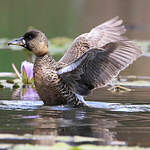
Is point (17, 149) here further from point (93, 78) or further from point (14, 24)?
point (14, 24)

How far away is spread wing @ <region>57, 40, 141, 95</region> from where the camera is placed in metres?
9.00

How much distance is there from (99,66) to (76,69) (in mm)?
328

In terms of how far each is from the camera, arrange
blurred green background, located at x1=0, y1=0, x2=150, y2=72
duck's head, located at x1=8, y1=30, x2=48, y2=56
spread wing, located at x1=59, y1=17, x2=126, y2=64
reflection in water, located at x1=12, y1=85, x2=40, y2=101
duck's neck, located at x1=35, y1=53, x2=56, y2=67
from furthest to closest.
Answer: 1. blurred green background, located at x1=0, y1=0, x2=150, y2=72
2. spread wing, located at x1=59, y1=17, x2=126, y2=64
3. reflection in water, located at x1=12, y1=85, x2=40, y2=101
4. duck's head, located at x1=8, y1=30, x2=48, y2=56
5. duck's neck, located at x1=35, y1=53, x2=56, y2=67

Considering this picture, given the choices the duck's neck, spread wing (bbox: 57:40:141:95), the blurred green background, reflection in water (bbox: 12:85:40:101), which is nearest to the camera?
spread wing (bbox: 57:40:141:95)

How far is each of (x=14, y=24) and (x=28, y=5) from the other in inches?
313

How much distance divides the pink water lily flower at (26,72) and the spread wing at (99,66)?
192 cm

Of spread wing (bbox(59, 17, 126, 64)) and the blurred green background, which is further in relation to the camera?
the blurred green background

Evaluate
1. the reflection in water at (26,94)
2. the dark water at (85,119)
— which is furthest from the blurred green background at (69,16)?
the dark water at (85,119)

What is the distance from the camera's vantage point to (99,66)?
918 centimetres

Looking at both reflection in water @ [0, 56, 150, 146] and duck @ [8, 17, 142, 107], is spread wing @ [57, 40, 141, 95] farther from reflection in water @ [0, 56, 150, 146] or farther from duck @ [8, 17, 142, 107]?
reflection in water @ [0, 56, 150, 146]

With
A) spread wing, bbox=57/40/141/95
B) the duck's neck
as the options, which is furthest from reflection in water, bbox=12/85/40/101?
spread wing, bbox=57/40/141/95

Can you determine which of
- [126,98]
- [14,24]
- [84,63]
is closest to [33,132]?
[84,63]

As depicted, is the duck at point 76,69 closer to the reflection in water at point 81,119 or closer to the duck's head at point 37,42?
the duck's head at point 37,42

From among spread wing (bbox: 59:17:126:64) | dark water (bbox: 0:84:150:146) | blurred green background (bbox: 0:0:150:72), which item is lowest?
dark water (bbox: 0:84:150:146)
